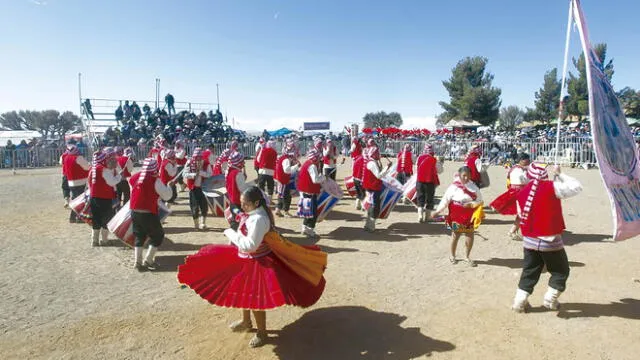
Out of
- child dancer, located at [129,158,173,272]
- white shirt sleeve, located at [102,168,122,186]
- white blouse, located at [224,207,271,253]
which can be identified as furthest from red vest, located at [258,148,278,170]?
white blouse, located at [224,207,271,253]

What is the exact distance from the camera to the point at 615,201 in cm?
386

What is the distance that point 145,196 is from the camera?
21.5 feet

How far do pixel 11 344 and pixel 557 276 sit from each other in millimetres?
5916

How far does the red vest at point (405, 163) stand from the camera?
38.9 ft

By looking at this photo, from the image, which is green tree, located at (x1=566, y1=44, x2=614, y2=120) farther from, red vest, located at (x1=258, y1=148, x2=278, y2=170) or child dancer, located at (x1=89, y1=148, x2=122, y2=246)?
child dancer, located at (x1=89, y1=148, x2=122, y2=246)

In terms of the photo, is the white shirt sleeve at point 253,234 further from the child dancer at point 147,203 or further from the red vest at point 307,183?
the red vest at point 307,183

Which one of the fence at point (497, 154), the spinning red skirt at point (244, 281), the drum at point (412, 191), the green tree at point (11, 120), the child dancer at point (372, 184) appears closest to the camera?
the spinning red skirt at point (244, 281)

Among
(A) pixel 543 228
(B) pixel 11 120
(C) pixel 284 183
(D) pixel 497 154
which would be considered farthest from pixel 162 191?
(B) pixel 11 120

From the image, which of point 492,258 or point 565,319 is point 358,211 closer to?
point 492,258

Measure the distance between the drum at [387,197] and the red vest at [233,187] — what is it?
9.63 ft

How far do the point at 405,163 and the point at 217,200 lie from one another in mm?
5472

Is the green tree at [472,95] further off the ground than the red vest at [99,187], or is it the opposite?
the green tree at [472,95]

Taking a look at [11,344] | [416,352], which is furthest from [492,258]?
[11,344]

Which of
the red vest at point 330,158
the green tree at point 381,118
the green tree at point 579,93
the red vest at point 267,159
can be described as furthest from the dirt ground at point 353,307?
the green tree at point 381,118
